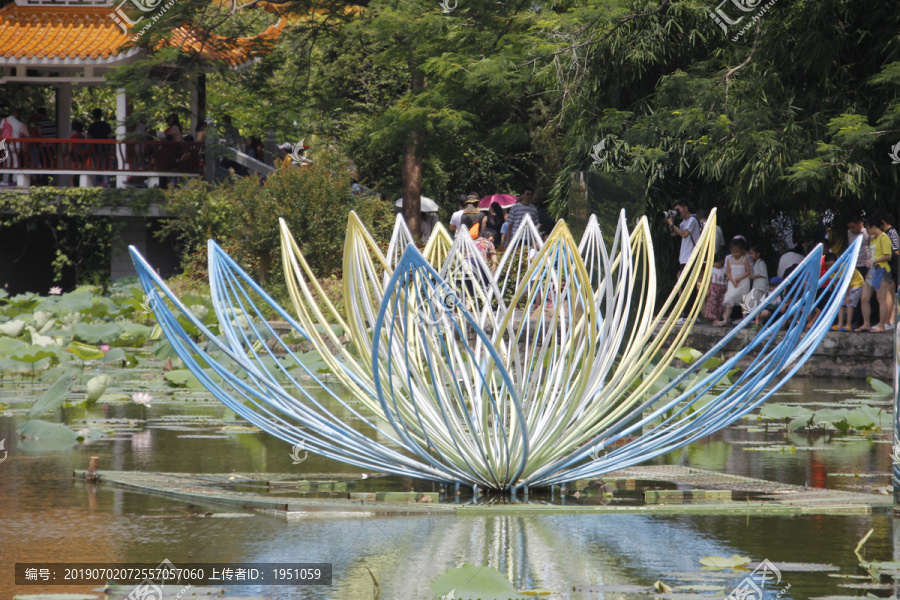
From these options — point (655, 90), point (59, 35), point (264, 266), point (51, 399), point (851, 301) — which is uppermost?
point (59, 35)

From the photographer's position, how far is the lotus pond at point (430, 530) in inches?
143

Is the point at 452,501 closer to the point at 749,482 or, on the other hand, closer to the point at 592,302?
the point at 592,302

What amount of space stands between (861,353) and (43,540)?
9108mm

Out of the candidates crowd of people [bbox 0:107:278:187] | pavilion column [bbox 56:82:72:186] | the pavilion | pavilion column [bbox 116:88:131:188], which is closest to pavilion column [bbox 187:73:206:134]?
the pavilion

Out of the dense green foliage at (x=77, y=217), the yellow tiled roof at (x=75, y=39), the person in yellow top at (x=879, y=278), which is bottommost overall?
the person in yellow top at (x=879, y=278)

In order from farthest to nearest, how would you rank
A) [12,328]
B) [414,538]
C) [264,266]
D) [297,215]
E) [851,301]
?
1. [264,266]
2. [297,215]
3. [851,301]
4. [12,328]
5. [414,538]

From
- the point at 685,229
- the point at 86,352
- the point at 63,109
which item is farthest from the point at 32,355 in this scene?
the point at 63,109

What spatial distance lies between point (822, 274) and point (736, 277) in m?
1.05

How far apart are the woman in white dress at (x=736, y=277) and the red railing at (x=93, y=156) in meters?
11.2

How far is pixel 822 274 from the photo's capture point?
12.4m

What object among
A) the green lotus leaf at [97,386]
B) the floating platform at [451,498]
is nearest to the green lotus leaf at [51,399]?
the floating platform at [451,498]

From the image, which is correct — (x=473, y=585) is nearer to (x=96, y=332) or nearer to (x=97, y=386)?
(x=97, y=386)

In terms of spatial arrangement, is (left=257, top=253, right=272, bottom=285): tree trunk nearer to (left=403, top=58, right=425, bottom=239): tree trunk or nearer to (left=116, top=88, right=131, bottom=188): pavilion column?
(left=403, top=58, right=425, bottom=239): tree trunk

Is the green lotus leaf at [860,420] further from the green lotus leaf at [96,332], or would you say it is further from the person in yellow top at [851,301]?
the green lotus leaf at [96,332]
